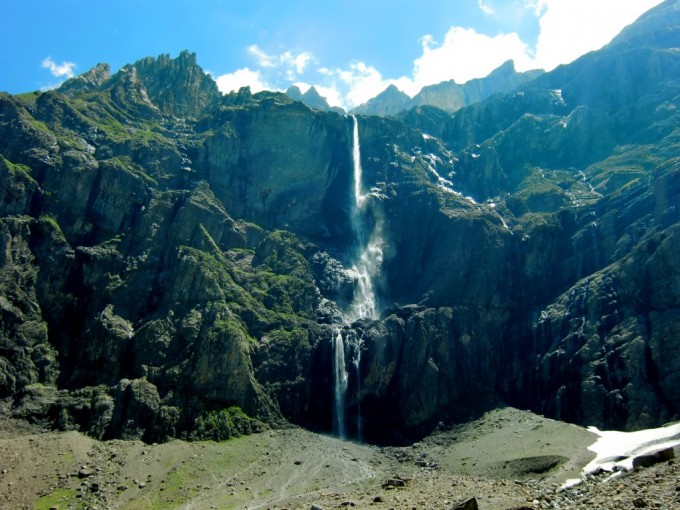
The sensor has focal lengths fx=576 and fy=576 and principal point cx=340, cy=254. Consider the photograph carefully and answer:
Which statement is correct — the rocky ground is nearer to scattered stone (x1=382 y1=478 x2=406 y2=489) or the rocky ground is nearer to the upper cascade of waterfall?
scattered stone (x1=382 y1=478 x2=406 y2=489)

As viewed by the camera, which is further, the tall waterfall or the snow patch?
the tall waterfall

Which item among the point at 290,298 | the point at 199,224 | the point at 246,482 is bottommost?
the point at 246,482

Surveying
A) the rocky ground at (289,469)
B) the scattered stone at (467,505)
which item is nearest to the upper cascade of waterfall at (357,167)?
the rocky ground at (289,469)

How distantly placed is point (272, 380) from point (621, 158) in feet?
416

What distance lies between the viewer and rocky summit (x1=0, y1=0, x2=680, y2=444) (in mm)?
95062

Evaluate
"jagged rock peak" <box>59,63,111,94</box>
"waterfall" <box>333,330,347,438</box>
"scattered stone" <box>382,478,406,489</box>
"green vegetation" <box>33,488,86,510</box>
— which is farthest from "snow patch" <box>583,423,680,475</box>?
"jagged rock peak" <box>59,63,111,94</box>

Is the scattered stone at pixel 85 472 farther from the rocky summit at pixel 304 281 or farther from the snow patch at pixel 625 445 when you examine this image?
the snow patch at pixel 625 445

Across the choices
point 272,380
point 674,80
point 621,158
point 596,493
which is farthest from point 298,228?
point 674,80

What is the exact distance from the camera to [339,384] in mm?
107312

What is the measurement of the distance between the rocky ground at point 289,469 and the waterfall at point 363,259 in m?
43.1

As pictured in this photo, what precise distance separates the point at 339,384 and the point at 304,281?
99.1 feet

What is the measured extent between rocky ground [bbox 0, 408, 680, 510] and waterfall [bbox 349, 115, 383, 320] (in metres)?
43.1

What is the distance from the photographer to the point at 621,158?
171 m

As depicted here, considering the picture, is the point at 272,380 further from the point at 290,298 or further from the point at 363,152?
the point at 363,152
